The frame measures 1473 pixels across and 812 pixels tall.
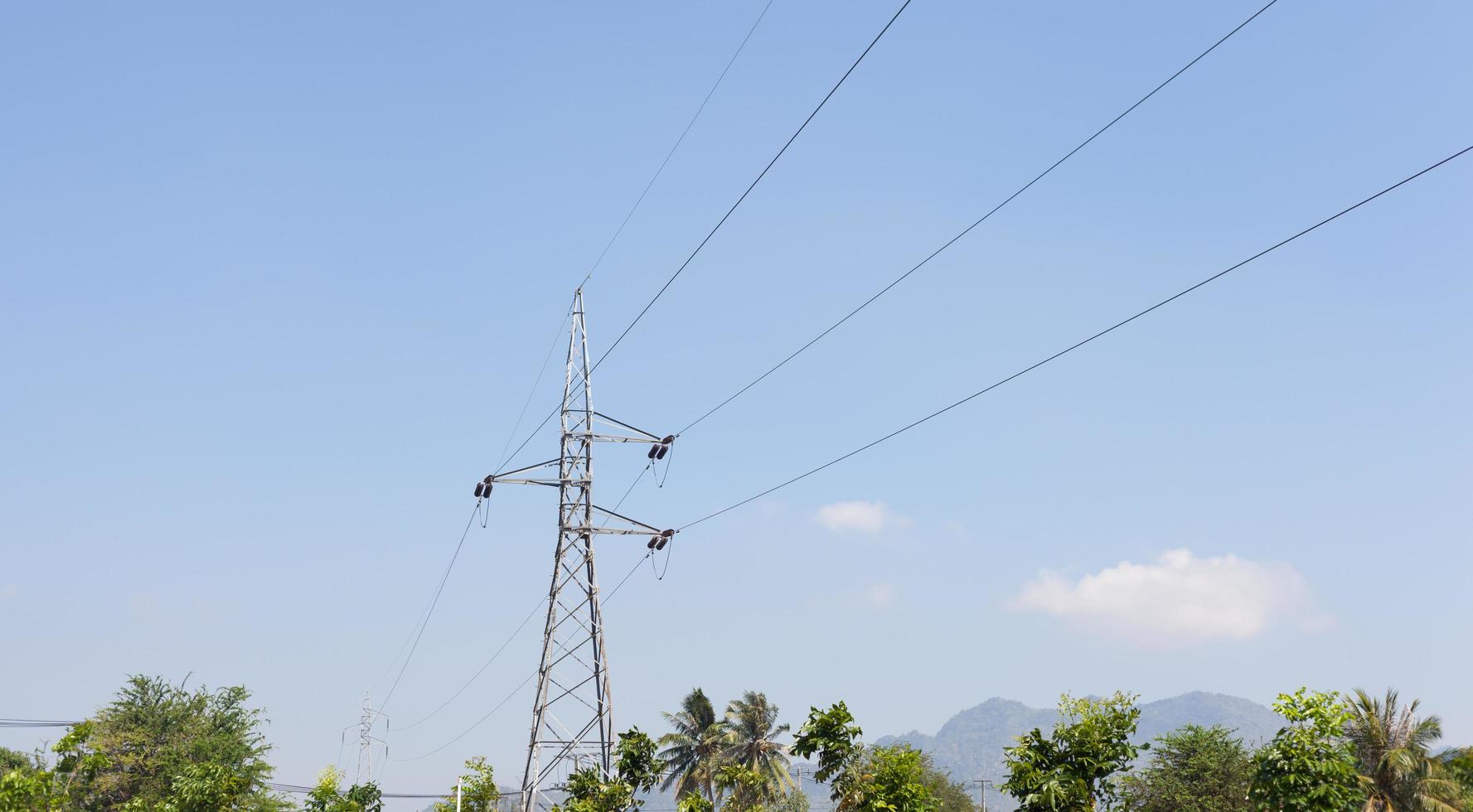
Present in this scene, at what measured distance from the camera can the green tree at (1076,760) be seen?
86.7 feet

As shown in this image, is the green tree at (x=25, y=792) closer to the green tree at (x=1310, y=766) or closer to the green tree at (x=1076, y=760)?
the green tree at (x=1076, y=760)

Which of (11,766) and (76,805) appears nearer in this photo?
(76,805)

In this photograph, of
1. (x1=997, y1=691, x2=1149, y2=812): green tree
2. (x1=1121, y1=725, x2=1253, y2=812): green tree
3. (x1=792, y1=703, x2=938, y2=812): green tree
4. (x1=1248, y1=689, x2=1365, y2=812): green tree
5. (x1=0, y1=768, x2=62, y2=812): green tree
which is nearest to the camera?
(x1=1248, y1=689, x2=1365, y2=812): green tree

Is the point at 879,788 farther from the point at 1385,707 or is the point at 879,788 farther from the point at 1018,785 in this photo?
the point at 1385,707

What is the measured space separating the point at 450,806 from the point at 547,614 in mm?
16969

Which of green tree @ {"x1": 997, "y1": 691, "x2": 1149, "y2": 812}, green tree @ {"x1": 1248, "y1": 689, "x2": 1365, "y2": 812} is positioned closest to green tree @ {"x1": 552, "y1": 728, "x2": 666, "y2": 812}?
green tree @ {"x1": 997, "y1": 691, "x2": 1149, "y2": 812}

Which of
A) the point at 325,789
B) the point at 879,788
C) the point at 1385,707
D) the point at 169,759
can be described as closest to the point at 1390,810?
the point at 1385,707

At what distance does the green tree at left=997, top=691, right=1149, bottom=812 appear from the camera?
2642 centimetres

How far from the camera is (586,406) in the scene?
1641 inches

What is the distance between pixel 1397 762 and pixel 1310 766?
1426 inches

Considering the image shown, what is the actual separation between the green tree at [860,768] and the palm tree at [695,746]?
4122cm

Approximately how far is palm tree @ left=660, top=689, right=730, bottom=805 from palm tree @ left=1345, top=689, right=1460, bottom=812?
122ft

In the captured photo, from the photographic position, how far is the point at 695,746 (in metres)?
76.4

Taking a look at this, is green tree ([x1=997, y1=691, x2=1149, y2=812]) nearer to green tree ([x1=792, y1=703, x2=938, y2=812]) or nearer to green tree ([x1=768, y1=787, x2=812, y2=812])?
green tree ([x1=792, y1=703, x2=938, y2=812])
